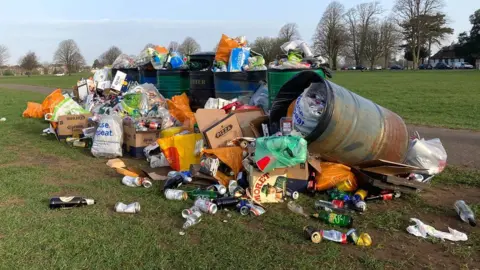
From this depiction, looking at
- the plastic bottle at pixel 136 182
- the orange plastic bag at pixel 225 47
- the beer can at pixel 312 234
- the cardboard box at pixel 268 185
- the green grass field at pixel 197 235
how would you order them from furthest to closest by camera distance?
the orange plastic bag at pixel 225 47, the plastic bottle at pixel 136 182, the cardboard box at pixel 268 185, the beer can at pixel 312 234, the green grass field at pixel 197 235

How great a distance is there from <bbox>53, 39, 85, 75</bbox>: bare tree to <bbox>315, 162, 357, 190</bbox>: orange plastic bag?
81.9 m

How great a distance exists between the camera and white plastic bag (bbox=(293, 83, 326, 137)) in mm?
4125

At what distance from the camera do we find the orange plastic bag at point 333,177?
4055mm

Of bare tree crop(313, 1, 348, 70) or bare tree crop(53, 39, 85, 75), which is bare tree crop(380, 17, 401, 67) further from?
bare tree crop(53, 39, 85, 75)

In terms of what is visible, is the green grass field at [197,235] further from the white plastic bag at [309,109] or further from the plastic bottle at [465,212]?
the white plastic bag at [309,109]

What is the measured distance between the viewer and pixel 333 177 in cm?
405

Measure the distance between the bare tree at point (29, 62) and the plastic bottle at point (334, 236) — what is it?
80.5 m

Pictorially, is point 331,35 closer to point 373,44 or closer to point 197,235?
point 373,44

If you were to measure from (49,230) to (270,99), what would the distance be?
3385 millimetres

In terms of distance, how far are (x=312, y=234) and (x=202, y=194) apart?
127 cm

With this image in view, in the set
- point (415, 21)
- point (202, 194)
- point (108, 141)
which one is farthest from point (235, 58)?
point (415, 21)

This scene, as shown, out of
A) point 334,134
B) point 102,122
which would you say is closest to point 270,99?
point 334,134

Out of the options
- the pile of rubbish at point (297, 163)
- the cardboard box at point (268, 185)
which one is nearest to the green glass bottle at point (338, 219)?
the pile of rubbish at point (297, 163)

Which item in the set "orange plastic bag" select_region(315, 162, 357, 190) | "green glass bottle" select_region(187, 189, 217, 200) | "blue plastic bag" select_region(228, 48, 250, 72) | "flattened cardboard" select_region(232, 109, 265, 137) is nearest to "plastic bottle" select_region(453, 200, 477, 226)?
"orange plastic bag" select_region(315, 162, 357, 190)
